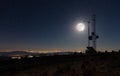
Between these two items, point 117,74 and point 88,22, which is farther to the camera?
point 88,22

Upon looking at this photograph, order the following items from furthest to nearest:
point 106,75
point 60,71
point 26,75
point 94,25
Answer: point 94,25 < point 60,71 < point 26,75 < point 106,75

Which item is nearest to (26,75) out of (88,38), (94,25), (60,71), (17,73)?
(17,73)

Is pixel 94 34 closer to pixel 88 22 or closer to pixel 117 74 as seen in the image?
pixel 88 22

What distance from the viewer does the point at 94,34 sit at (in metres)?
74.5

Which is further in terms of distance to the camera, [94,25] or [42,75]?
[94,25]

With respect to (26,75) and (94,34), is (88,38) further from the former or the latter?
(26,75)

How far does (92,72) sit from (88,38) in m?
58.3

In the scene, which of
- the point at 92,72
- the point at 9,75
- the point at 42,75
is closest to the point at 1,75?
the point at 9,75

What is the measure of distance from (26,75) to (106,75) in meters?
6.31

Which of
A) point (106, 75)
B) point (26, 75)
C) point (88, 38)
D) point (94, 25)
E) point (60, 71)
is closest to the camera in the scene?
point (106, 75)

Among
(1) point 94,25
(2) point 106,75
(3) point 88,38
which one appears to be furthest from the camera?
(3) point 88,38

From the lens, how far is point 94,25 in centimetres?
7194

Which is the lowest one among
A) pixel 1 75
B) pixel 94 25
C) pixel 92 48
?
pixel 1 75

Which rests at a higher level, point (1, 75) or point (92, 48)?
point (92, 48)
